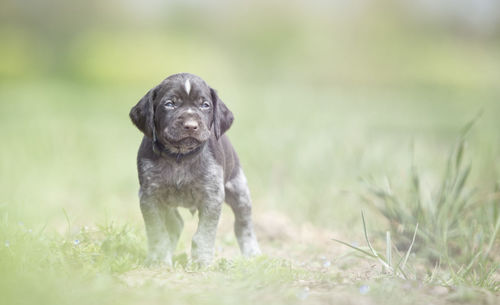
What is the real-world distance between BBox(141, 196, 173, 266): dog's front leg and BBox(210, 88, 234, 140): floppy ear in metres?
0.76

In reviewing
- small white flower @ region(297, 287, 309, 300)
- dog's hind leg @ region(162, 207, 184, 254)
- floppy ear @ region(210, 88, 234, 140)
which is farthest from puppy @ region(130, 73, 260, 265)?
small white flower @ region(297, 287, 309, 300)

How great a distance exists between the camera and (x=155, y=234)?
4.44 metres

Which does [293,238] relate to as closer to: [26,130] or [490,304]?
[490,304]

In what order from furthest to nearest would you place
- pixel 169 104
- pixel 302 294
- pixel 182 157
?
pixel 182 157 < pixel 169 104 < pixel 302 294

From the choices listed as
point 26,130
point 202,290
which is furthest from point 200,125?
point 26,130

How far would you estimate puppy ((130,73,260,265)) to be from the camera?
3.99 metres

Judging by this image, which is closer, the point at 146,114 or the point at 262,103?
the point at 146,114

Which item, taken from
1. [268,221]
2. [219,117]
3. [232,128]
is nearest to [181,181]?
[219,117]

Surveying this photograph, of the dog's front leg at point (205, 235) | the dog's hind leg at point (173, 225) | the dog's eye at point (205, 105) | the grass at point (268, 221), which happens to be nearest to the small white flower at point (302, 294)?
the grass at point (268, 221)

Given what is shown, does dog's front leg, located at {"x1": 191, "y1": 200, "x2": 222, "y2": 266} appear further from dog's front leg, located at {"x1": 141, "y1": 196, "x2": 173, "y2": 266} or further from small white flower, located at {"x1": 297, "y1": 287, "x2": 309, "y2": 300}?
small white flower, located at {"x1": 297, "y1": 287, "x2": 309, "y2": 300}

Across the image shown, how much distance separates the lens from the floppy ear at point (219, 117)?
167 inches

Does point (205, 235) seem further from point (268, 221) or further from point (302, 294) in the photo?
point (268, 221)

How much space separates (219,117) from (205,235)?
92 centimetres

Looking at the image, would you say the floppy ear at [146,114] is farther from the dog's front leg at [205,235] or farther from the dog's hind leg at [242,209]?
the dog's hind leg at [242,209]
